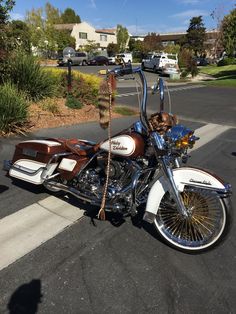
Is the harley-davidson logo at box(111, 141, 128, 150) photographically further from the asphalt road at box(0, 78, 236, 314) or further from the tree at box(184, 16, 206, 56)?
the tree at box(184, 16, 206, 56)

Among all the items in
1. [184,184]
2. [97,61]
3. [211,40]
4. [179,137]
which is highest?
[179,137]

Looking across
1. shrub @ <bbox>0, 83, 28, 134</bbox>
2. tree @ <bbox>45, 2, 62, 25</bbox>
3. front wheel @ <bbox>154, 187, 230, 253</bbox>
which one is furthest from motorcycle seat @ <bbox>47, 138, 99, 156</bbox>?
tree @ <bbox>45, 2, 62, 25</bbox>

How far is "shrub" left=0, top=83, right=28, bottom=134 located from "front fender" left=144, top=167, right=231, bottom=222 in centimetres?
519

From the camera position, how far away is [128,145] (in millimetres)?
3645

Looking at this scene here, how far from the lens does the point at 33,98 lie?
10172mm

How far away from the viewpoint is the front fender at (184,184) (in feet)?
11.1

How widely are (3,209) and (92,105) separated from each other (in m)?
7.39

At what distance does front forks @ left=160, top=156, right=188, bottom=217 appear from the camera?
3.49 m

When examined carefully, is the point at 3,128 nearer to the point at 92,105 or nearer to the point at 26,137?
the point at 26,137

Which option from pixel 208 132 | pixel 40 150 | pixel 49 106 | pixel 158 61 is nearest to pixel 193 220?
pixel 40 150

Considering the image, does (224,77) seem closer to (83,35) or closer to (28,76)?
(28,76)

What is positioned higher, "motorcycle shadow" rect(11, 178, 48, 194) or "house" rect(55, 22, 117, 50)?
"motorcycle shadow" rect(11, 178, 48, 194)

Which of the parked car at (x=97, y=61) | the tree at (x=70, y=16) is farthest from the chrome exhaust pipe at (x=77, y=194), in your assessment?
the tree at (x=70, y=16)

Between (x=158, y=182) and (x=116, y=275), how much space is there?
3.27 ft
